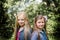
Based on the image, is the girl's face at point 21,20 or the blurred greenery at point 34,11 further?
the blurred greenery at point 34,11

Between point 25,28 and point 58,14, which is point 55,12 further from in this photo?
point 25,28

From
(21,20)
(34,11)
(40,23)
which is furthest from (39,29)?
(34,11)

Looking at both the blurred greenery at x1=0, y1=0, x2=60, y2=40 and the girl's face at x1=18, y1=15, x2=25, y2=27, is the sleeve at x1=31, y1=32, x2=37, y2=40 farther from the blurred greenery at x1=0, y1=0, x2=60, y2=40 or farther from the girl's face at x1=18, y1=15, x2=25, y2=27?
the blurred greenery at x1=0, y1=0, x2=60, y2=40

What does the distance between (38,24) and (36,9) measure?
30.8 feet

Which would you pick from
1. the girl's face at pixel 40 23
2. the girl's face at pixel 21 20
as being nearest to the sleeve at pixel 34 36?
the girl's face at pixel 40 23

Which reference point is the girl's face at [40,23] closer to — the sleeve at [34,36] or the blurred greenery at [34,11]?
the sleeve at [34,36]

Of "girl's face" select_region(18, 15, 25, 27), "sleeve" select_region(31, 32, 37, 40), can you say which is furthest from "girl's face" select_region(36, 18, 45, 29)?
"girl's face" select_region(18, 15, 25, 27)

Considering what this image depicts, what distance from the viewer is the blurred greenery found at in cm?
1280

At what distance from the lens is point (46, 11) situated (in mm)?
13305

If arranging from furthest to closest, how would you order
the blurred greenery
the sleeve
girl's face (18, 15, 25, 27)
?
the blurred greenery, girl's face (18, 15, 25, 27), the sleeve

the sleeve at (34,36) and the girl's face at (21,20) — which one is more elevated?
the girl's face at (21,20)

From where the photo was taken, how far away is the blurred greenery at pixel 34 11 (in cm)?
1280

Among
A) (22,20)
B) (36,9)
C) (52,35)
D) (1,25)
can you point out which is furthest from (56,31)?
(22,20)

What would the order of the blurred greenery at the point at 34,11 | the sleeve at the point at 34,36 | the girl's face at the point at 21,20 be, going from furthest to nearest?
1. the blurred greenery at the point at 34,11
2. the girl's face at the point at 21,20
3. the sleeve at the point at 34,36
